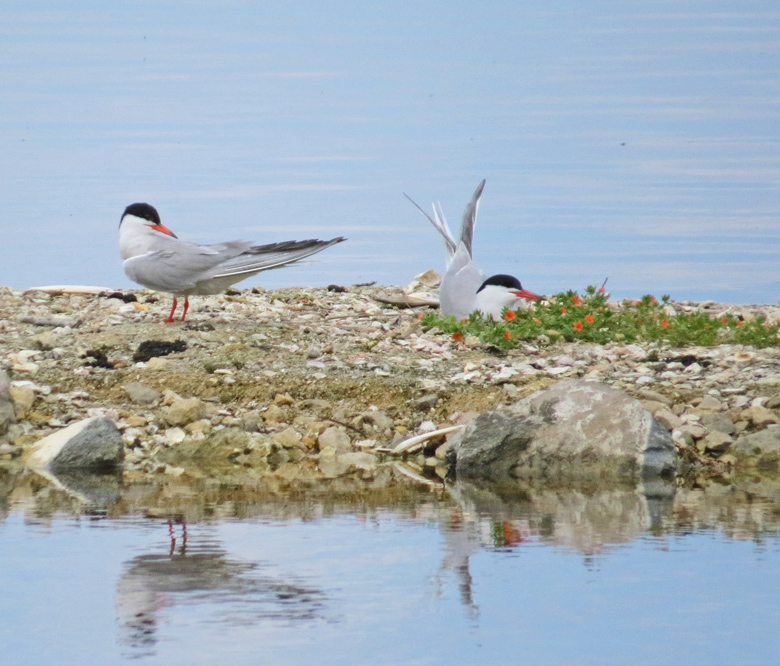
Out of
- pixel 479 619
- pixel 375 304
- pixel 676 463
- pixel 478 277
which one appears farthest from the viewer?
pixel 375 304

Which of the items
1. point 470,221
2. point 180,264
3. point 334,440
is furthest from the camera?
point 470,221

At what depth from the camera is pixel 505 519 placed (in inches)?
250

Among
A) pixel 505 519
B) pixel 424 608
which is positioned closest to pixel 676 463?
pixel 505 519

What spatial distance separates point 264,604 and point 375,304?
9507mm

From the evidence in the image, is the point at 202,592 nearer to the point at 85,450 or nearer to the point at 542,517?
the point at 542,517

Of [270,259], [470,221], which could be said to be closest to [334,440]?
[270,259]

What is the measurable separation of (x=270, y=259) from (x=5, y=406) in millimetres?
3261

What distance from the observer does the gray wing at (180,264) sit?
36.6ft

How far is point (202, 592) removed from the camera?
15.6ft

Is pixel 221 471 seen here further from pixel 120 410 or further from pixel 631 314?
pixel 631 314

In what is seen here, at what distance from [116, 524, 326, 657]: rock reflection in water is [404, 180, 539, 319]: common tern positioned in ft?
22.6

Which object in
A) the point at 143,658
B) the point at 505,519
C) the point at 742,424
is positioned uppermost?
the point at 742,424

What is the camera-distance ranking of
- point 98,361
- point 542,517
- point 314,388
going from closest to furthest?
1. point 542,517
2. point 314,388
3. point 98,361

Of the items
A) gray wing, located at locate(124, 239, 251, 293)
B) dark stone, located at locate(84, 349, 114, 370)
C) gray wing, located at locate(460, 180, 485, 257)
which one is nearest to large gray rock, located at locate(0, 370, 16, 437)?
dark stone, located at locate(84, 349, 114, 370)
